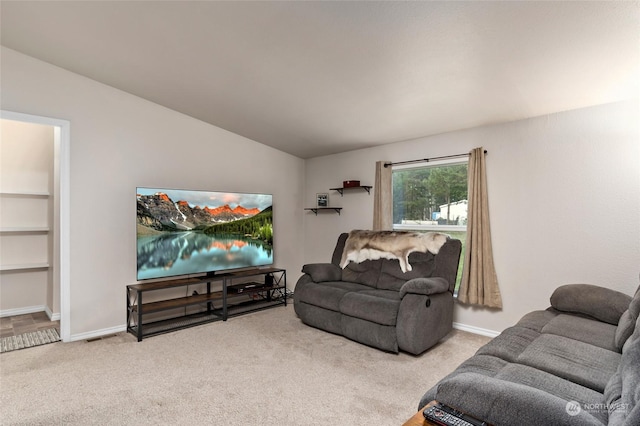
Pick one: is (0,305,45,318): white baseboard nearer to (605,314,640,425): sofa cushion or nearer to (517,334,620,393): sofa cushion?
(517,334,620,393): sofa cushion

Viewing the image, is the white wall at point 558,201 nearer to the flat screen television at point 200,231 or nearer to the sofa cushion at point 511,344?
the sofa cushion at point 511,344

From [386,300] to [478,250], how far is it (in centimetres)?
111

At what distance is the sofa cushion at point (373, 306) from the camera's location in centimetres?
297

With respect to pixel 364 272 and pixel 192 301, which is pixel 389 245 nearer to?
pixel 364 272

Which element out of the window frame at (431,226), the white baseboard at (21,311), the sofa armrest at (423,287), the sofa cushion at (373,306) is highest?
the window frame at (431,226)

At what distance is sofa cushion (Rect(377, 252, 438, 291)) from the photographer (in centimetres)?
354

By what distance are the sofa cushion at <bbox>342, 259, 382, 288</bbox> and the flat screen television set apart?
3.88ft

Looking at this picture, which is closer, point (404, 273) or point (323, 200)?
point (404, 273)

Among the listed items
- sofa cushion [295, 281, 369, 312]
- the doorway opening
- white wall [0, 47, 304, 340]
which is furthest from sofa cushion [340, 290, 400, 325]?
the doorway opening

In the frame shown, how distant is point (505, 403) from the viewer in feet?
3.62

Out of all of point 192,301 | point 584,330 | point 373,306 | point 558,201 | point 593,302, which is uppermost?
point 558,201

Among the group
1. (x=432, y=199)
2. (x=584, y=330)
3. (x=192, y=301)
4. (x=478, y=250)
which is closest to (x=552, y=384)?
(x=584, y=330)

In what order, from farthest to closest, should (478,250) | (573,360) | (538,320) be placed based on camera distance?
1. (478,250)
2. (538,320)
3. (573,360)

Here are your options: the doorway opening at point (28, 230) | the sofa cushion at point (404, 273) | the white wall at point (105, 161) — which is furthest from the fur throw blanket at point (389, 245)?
the doorway opening at point (28, 230)
